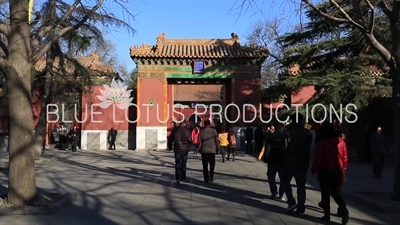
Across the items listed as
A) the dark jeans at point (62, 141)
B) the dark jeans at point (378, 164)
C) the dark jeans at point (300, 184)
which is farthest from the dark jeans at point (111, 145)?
the dark jeans at point (300, 184)

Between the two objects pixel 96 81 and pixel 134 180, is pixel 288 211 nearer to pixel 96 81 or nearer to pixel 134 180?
pixel 134 180

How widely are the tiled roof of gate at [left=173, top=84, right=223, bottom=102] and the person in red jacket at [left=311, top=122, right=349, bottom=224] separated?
25815mm

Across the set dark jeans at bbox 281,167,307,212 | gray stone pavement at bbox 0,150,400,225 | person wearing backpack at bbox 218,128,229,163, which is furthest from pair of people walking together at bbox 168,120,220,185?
person wearing backpack at bbox 218,128,229,163

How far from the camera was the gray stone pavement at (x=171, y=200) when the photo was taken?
844cm

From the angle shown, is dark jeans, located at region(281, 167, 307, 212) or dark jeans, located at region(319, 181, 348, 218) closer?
dark jeans, located at region(319, 181, 348, 218)

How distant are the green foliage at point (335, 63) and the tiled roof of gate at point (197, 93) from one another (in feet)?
41.9

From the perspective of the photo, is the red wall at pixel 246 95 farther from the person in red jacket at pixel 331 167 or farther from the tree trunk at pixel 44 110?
the person in red jacket at pixel 331 167

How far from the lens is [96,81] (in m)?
30.8

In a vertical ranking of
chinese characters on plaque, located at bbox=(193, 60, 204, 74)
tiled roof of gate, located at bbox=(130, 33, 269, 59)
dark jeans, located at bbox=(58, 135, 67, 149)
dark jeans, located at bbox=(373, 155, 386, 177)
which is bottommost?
dark jeans, located at bbox=(373, 155, 386, 177)

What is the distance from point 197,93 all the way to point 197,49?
5.11 meters

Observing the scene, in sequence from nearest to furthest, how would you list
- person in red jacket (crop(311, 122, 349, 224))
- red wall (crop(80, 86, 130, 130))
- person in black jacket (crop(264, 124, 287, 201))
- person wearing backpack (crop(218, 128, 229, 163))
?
1. person in red jacket (crop(311, 122, 349, 224))
2. person in black jacket (crop(264, 124, 287, 201))
3. person wearing backpack (crop(218, 128, 229, 163))
4. red wall (crop(80, 86, 130, 130))

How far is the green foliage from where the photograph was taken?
64.7 feet

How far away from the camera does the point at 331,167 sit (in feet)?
26.4

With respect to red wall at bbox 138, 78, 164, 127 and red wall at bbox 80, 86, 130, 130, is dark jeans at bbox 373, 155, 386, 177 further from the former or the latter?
red wall at bbox 80, 86, 130, 130
